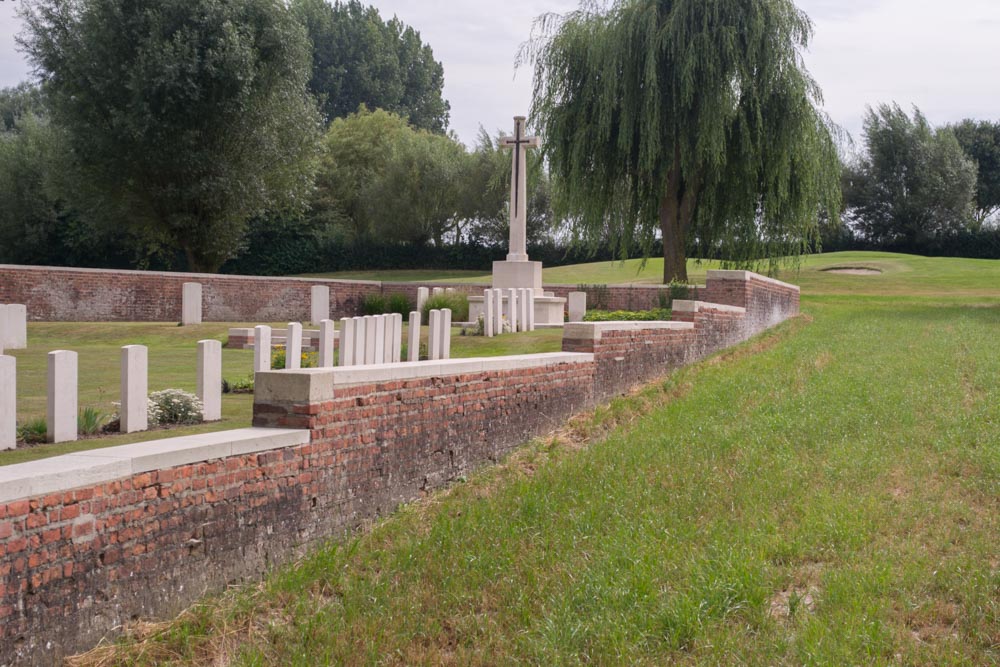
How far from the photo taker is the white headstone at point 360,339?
8408mm

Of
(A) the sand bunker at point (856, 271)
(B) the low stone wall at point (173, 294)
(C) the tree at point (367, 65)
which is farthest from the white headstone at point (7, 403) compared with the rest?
(C) the tree at point (367, 65)

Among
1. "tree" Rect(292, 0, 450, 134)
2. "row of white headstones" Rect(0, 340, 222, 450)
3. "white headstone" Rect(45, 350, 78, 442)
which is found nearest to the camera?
"row of white headstones" Rect(0, 340, 222, 450)

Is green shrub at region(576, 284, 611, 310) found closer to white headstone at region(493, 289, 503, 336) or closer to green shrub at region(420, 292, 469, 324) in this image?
green shrub at region(420, 292, 469, 324)

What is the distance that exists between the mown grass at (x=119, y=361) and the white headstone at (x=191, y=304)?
328 mm

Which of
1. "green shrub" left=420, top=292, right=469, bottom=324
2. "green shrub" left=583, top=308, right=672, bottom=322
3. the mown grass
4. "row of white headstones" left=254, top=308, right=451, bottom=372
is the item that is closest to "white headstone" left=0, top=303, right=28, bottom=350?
the mown grass

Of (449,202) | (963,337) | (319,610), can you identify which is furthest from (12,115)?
(319,610)

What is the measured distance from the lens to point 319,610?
14.4 ft

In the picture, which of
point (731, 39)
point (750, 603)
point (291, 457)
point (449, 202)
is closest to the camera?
point (750, 603)

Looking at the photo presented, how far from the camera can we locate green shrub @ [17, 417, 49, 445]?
607cm

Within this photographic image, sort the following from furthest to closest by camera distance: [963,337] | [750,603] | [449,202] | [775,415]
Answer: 1. [449,202]
2. [963,337]
3. [775,415]
4. [750,603]

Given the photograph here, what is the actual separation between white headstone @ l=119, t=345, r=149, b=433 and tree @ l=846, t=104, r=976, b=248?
154 feet

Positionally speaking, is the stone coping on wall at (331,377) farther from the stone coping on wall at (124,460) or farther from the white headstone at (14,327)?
the white headstone at (14,327)

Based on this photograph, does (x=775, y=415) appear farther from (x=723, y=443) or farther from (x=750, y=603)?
(x=750, y=603)

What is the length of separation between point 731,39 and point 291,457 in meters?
15.9
